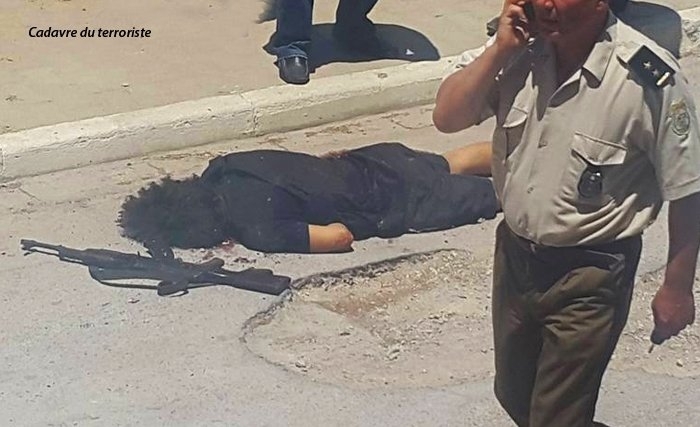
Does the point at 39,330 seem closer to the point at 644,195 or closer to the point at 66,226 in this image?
the point at 66,226

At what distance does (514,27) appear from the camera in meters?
2.63

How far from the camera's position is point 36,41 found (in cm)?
708

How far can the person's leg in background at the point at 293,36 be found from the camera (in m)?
6.63

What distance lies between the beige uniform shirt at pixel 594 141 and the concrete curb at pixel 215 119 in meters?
3.36

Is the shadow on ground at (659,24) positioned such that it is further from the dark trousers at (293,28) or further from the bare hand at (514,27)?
the bare hand at (514,27)

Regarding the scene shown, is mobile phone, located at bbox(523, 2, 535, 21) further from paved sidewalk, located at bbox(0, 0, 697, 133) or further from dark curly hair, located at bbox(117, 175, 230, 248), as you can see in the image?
paved sidewalk, located at bbox(0, 0, 697, 133)

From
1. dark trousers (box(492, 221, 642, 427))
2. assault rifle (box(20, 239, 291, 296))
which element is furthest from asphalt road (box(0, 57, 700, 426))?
→ dark trousers (box(492, 221, 642, 427))

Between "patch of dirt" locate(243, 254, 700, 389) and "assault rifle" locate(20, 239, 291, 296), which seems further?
"assault rifle" locate(20, 239, 291, 296)

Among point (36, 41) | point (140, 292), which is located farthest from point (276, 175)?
point (36, 41)

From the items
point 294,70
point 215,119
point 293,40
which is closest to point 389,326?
point 215,119

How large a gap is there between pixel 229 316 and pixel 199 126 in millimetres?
1915

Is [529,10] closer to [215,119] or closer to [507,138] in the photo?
[507,138]

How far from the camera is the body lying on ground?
4906mm

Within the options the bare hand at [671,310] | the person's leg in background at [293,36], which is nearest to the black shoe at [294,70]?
the person's leg in background at [293,36]
